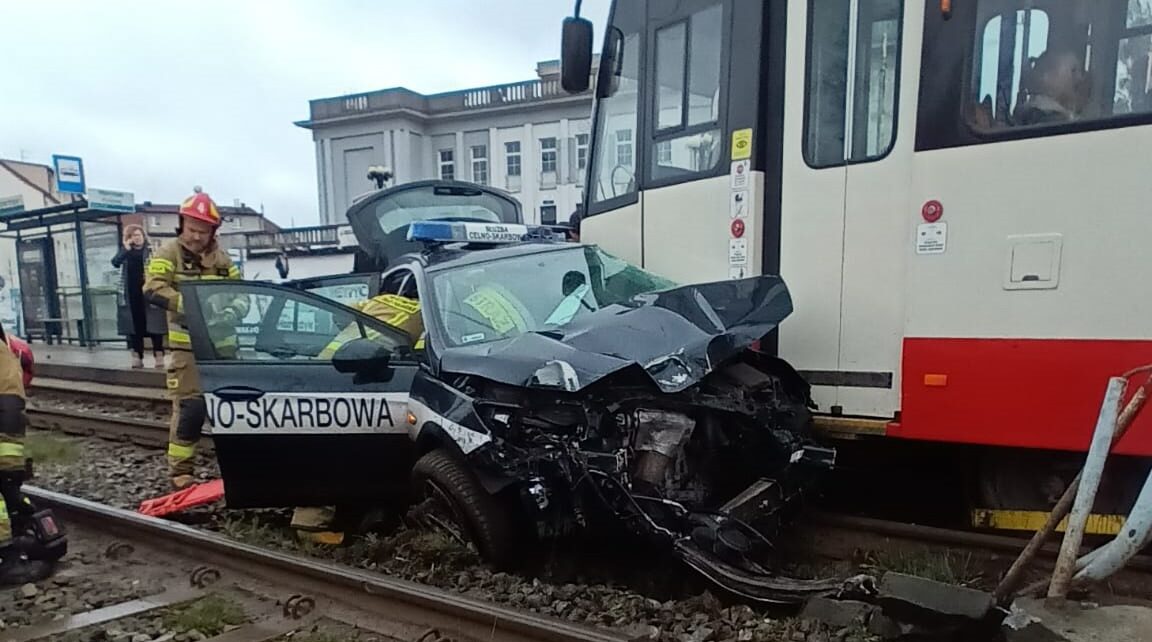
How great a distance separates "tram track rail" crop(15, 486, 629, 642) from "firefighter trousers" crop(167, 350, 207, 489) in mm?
1061

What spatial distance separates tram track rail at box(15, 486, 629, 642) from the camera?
3156 mm

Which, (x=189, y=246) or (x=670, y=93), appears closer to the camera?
(x=670, y=93)

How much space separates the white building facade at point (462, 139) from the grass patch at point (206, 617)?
30936 millimetres

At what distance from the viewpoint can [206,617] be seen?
362 cm

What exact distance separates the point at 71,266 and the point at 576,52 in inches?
602

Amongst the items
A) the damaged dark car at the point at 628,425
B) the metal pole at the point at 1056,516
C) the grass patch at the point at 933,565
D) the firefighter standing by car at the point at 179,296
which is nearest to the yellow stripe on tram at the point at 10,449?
the firefighter standing by car at the point at 179,296

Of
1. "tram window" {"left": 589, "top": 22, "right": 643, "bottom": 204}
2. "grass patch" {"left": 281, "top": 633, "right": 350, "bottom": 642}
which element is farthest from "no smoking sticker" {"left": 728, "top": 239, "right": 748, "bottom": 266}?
"grass patch" {"left": 281, "top": 633, "right": 350, "bottom": 642}

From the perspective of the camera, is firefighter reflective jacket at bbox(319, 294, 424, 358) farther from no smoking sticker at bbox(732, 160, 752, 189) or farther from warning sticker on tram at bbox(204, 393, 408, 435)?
no smoking sticker at bbox(732, 160, 752, 189)

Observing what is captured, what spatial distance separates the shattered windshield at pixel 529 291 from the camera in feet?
14.3

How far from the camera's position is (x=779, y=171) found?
4.34 meters

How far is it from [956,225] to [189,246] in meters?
5.14

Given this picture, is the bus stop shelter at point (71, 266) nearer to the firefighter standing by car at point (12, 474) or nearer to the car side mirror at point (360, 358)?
the firefighter standing by car at point (12, 474)

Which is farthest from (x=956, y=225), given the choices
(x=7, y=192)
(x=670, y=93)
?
(x=7, y=192)

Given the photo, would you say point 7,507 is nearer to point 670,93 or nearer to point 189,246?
point 189,246
